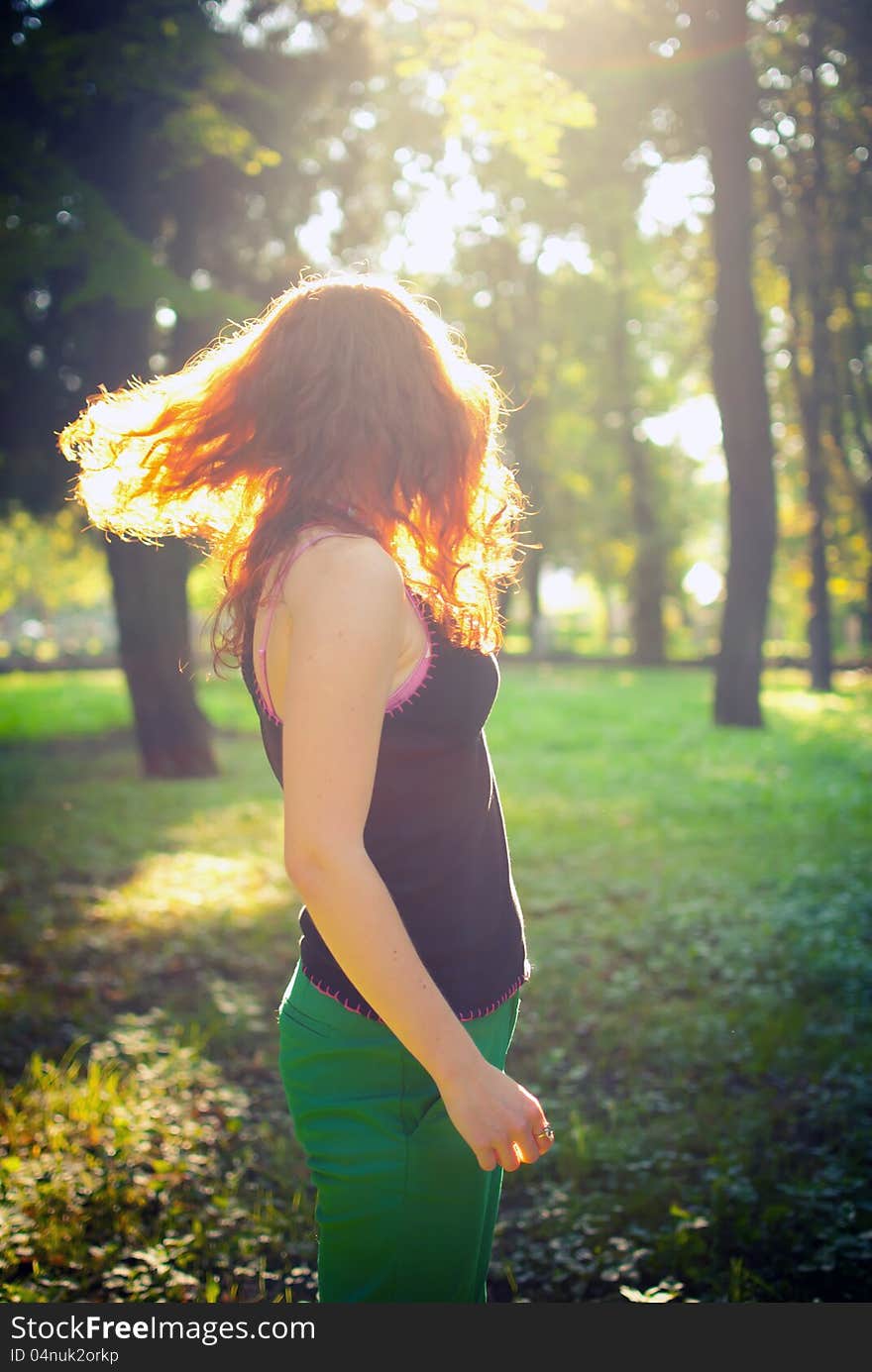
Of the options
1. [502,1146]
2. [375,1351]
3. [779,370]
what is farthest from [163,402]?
[779,370]

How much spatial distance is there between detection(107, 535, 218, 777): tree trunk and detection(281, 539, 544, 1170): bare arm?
410 inches

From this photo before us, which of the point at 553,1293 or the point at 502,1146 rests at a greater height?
the point at 502,1146

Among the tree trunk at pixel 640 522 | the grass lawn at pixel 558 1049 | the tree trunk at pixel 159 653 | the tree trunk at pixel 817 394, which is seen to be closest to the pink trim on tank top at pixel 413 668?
the grass lawn at pixel 558 1049

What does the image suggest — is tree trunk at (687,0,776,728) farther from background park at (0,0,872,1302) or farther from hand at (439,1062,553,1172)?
hand at (439,1062,553,1172)

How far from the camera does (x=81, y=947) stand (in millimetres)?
6941

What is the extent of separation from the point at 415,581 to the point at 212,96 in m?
10.6

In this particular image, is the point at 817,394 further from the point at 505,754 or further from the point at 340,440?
the point at 340,440

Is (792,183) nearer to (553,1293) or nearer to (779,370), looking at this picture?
(779,370)

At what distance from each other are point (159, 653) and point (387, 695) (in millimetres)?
11405

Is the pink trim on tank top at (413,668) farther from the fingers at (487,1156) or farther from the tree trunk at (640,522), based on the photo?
the tree trunk at (640,522)

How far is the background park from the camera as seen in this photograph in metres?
3.89

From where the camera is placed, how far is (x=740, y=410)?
593 inches

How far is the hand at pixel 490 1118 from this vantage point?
1.65m

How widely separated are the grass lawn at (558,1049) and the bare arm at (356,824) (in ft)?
6.54
